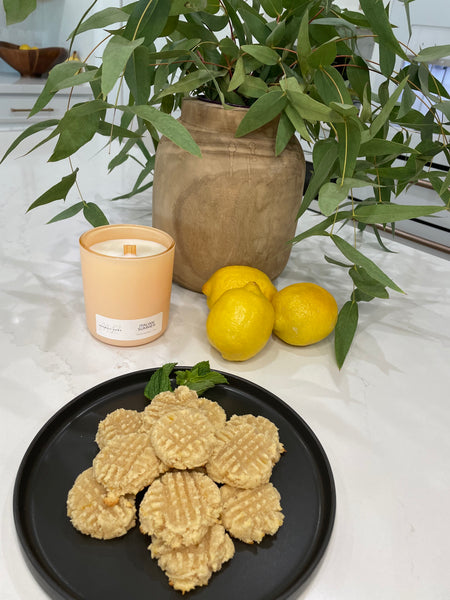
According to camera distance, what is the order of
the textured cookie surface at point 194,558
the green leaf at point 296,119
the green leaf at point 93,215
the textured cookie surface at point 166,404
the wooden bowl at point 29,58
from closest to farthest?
the textured cookie surface at point 194,558, the textured cookie surface at point 166,404, the green leaf at point 296,119, the green leaf at point 93,215, the wooden bowl at point 29,58

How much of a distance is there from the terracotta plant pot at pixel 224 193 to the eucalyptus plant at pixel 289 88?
5 centimetres

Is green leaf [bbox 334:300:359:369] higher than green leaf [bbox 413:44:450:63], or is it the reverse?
green leaf [bbox 413:44:450:63]

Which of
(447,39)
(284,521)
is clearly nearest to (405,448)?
(284,521)

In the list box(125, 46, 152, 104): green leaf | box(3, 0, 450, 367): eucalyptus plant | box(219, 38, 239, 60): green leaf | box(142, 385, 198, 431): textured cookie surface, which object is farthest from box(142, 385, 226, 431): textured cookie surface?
box(219, 38, 239, 60): green leaf

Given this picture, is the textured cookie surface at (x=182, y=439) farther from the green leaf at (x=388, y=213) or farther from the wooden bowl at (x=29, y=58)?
the wooden bowl at (x=29, y=58)

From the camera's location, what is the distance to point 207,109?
607 mm

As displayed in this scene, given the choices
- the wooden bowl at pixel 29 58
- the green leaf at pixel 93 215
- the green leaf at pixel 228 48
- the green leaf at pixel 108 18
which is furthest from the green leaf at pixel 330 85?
the wooden bowl at pixel 29 58

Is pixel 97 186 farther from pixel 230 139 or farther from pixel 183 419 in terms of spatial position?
pixel 183 419

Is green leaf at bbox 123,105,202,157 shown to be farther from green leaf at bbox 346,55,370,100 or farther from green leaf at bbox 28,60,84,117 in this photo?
green leaf at bbox 346,55,370,100

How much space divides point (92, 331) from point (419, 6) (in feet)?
7.30

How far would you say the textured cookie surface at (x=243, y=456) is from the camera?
0.38 m

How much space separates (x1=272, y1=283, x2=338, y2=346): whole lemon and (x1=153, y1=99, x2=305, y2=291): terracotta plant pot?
A: 0.34 ft

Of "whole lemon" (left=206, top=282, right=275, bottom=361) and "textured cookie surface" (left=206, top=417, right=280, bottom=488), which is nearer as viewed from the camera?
"textured cookie surface" (left=206, top=417, right=280, bottom=488)

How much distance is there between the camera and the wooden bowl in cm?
273
